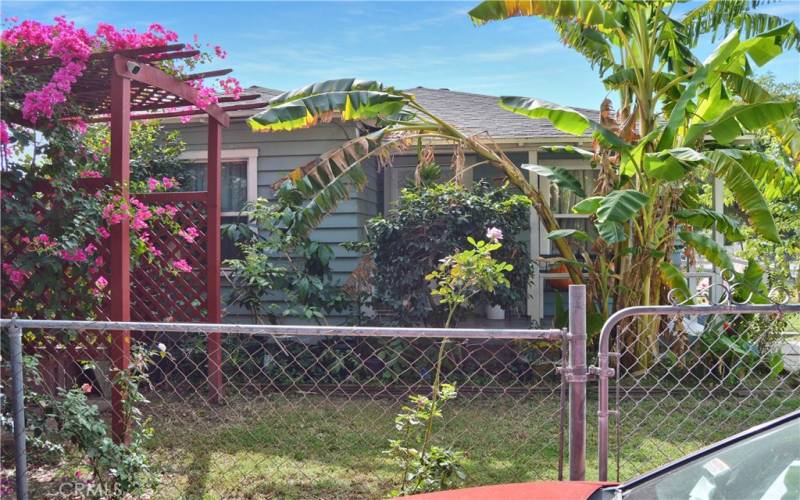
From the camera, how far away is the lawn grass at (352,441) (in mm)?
5102

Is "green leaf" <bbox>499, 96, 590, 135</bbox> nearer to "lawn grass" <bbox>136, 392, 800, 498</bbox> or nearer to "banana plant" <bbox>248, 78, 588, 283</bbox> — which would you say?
"banana plant" <bbox>248, 78, 588, 283</bbox>

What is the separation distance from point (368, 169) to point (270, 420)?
5.32m

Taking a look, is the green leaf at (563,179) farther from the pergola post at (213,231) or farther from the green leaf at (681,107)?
the pergola post at (213,231)

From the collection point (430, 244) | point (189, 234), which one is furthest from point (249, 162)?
point (189, 234)

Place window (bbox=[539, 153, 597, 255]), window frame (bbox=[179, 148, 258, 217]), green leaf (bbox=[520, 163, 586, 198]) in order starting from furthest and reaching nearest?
1. window (bbox=[539, 153, 597, 255])
2. window frame (bbox=[179, 148, 258, 217])
3. green leaf (bbox=[520, 163, 586, 198])

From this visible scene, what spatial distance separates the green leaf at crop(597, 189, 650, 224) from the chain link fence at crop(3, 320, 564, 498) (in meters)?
1.42

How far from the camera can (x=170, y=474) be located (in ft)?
17.1

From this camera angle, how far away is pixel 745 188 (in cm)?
698

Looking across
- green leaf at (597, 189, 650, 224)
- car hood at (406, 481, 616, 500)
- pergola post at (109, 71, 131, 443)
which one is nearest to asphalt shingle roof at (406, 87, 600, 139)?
green leaf at (597, 189, 650, 224)

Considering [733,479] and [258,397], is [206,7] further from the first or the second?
[733,479]

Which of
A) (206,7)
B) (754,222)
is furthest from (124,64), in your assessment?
(754,222)

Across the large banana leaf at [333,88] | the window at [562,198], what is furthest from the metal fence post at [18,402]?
the window at [562,198]

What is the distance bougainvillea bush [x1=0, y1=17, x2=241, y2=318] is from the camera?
16.8 ft

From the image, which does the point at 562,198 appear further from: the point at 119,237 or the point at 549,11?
the point at 119,237
